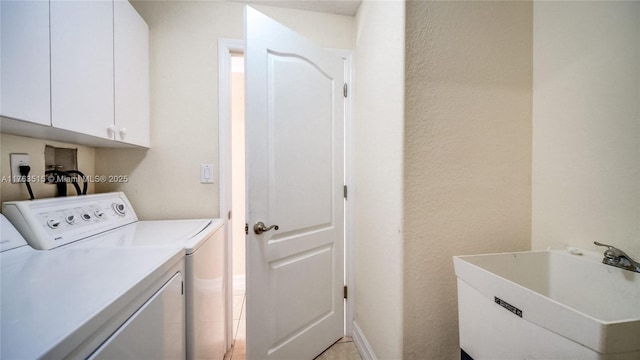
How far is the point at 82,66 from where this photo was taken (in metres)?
→ 0.96

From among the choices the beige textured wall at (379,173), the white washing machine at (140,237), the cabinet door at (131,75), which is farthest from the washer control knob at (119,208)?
the beige textured wall at (379,173)

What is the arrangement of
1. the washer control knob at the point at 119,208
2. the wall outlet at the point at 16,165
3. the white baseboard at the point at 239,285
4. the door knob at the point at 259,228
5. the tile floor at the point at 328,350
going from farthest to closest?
the white baseboard at the point at 239,285 < the tile floor at the point at 328,350 < the washer control knob at the point at 119,208 < the door knob at the point at 259,228 < the wall outlet at the point at 16,165

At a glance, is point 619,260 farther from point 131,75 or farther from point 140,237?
point 131,75

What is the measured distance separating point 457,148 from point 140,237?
5.05ft

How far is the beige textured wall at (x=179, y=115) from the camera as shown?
145 cm

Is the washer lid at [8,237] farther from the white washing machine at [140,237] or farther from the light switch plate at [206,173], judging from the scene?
the light switch plate at [206,173]

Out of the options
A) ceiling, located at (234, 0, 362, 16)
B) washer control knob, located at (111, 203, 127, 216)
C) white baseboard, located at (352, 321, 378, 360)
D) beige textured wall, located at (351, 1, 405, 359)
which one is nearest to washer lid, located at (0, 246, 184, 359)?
washer control knob, located at (111, 203, 127, 216)

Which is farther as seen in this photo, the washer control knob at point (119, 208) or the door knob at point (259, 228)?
the washer control knob at point (119, 208)

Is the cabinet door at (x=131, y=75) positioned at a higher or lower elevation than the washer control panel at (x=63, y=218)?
higher

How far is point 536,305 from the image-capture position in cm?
59

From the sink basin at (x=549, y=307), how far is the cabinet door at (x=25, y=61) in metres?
1.65

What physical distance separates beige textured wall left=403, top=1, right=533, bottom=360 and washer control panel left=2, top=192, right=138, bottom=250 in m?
1.46

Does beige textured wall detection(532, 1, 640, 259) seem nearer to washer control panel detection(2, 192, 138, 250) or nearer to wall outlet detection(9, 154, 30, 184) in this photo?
washer control panel detection(2, 192, 138, 250)

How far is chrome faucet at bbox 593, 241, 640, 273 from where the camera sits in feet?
2.26
